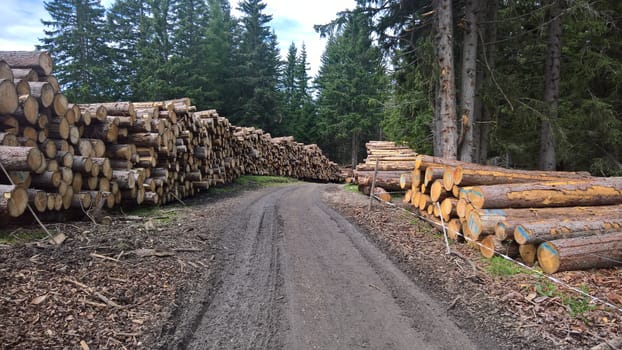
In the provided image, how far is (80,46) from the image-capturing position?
29.3 metres

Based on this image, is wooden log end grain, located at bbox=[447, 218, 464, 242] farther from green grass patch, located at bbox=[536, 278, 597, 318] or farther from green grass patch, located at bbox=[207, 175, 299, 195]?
green grass patch, located at bbox=[207, 175, 299, 195]

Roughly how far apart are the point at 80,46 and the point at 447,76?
107 feet

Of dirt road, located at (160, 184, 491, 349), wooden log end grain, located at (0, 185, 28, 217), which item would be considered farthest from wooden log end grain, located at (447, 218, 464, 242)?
wooden log end grain, located at (0, 185, 28, 217)

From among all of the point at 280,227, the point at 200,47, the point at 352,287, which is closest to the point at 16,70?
the point at 280,227

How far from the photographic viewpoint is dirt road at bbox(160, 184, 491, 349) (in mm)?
2957

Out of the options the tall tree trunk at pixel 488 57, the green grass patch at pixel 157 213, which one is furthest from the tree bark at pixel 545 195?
the green grass patch at pixel 157 213

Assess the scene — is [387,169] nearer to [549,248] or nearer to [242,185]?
[242,185]

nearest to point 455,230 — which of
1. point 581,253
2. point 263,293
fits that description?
point 581,253

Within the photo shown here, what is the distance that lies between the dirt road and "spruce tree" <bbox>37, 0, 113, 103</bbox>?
29.6 m

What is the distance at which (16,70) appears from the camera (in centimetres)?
541

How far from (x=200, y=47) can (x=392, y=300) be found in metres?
33.6

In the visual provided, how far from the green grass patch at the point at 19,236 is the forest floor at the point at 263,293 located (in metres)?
0.03

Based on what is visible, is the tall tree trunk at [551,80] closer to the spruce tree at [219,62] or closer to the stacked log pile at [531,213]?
the stacked log pile at [531,213]

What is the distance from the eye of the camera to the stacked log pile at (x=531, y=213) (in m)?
4.48
